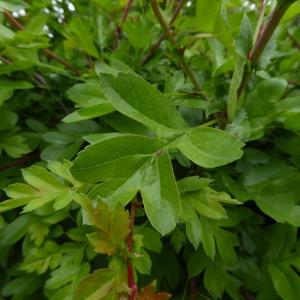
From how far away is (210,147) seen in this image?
0.42 metres

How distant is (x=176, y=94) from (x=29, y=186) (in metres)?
0.26

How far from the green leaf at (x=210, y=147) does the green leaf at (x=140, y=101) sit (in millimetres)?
29

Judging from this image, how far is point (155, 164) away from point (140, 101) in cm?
8

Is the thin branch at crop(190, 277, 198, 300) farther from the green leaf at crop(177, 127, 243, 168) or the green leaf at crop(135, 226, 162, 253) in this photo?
the green leaf at crop(177, 127, 243, 168)

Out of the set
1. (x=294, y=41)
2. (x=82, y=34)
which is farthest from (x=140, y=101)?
(x=294, y=41)

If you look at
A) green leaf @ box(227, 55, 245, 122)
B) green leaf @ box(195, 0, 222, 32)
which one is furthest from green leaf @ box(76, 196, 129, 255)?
green leaf @ box(195, 0, 222, 32)

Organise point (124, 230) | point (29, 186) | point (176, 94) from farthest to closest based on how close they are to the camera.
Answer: point (176, 94)
point (29, 186)
point (124, 230)

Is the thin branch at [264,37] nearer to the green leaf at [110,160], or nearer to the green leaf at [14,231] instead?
the green leaf at [110,160]

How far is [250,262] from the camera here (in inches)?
23.3

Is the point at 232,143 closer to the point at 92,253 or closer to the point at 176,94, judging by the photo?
the point at 176,94

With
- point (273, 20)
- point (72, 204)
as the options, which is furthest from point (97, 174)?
point (273, 20)

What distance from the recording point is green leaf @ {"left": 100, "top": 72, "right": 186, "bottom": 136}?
0.42 meters

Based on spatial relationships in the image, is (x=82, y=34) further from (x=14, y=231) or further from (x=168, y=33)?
(x=14, y=231)

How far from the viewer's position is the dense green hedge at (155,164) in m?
0.39
